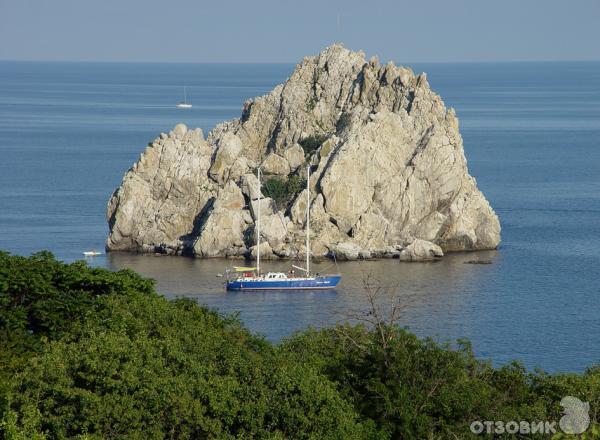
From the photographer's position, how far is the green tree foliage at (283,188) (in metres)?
80.2

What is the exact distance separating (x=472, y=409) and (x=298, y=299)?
39.8m

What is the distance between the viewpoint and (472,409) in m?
29.2

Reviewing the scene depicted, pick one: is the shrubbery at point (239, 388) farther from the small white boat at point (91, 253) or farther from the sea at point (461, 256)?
the small white boat at point (91, 253)

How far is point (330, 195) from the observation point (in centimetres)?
7750

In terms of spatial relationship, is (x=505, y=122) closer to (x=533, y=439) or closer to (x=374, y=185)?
(x=374, y=185)

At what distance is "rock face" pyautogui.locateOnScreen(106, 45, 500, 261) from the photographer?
7656 cm

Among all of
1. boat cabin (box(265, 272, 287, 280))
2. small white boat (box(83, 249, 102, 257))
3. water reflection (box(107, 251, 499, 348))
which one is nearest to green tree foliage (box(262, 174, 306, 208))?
water reflection (box(107, 251, 499, 348))

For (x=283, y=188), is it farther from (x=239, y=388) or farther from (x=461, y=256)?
(x=239, y=388)

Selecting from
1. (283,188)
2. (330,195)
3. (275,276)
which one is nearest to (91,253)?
(275,276)

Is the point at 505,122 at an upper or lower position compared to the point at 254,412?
upper

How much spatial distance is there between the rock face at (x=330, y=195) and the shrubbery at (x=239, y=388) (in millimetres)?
41339

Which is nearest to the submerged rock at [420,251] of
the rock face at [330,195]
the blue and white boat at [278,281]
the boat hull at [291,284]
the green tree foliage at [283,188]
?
the rock face at [330,195]

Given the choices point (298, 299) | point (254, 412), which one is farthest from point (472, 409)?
point (298, 299)

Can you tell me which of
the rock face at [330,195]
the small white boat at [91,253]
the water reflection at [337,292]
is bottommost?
the water reflection at [337,292]
